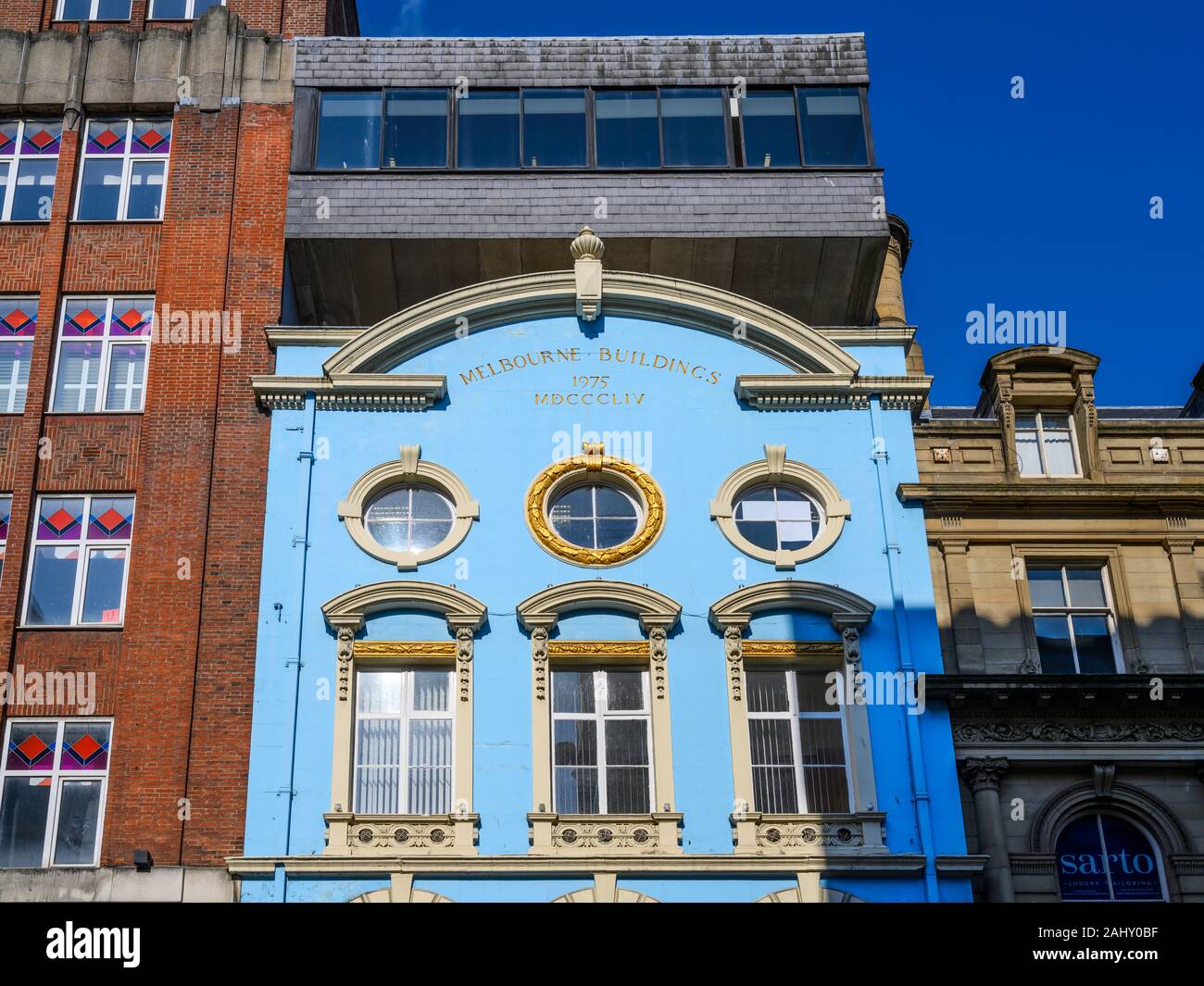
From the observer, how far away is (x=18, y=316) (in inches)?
1051

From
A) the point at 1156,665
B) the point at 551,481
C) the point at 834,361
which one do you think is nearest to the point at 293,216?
the point at 551,481

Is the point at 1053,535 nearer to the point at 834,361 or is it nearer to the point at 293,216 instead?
the point at 834,361

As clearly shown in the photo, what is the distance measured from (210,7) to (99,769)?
14.7 m

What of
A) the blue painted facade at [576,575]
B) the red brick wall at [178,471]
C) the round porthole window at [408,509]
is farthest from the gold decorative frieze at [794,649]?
the red brick wall at [178,471]

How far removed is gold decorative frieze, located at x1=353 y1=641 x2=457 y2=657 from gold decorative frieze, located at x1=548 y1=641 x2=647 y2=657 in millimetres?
1460

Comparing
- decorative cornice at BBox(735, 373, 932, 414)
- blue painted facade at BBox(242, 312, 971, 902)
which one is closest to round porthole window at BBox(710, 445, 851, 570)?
blue painted facade at BBox(242, 312, 971, 902)

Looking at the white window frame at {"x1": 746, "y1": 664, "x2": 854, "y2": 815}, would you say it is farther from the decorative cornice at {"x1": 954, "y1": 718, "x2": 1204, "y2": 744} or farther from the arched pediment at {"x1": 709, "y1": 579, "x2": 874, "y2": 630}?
the decorative cornice at {"x1": 954, "y1": 718, "x2": 1204, "y2": 744}

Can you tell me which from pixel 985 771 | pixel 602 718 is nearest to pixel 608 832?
pixel 602 718

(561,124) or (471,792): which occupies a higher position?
(561,124)

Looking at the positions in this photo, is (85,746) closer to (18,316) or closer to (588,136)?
(18,316)

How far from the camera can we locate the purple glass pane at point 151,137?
2839cm

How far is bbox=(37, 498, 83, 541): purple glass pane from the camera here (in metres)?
24.7

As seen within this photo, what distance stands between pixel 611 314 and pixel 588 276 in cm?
73

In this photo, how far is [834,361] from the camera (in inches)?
1006
